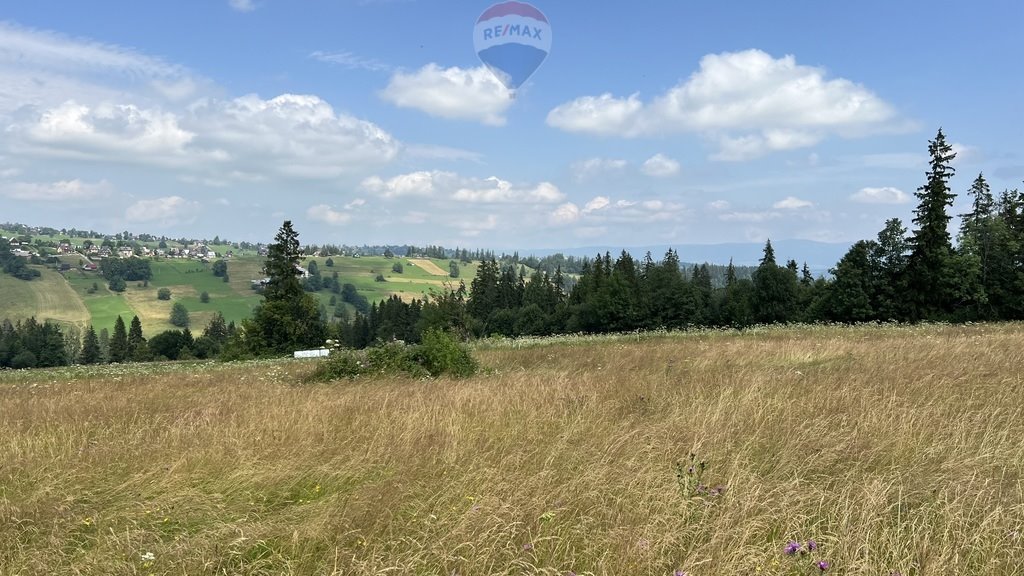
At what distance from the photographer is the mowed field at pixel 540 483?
352 centimetres

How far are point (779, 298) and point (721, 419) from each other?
90267 millimetres

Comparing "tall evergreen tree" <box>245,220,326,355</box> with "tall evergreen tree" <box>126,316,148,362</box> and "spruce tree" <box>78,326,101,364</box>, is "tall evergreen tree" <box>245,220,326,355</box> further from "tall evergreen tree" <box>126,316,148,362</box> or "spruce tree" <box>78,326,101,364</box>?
"spruce tree" <box>78,326,101,364</box>

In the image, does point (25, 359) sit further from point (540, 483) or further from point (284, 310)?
point (540, 483)

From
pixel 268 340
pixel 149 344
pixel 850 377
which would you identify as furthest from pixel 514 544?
pixel 149 344

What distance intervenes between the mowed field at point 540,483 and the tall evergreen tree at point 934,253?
57.9 meters

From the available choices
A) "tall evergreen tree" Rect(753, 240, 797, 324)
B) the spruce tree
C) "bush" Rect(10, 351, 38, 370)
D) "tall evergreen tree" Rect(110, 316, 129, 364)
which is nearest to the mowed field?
"tall evergreen tree" Rect(753, 240, 797, 324)

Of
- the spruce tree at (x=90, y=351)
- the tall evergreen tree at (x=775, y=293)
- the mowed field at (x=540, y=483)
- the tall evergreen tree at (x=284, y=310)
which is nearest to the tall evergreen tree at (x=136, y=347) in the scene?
the spruce tree at (x=90, y=351)

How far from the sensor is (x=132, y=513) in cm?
433

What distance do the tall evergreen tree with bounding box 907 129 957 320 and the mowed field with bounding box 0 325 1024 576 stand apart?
190ft

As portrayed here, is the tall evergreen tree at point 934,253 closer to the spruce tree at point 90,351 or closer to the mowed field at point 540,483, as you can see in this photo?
the mowed field at point 540,483

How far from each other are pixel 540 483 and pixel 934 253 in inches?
2579

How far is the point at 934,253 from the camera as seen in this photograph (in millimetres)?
55125

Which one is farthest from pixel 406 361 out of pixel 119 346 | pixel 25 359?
pixel 119 346

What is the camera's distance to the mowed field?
3.52 meters
